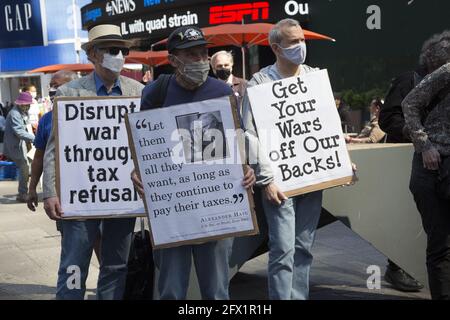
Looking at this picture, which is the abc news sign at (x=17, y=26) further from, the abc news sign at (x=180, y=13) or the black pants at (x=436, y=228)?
the black pants at (x=436, y=228)

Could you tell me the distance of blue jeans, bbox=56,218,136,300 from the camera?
13.0ft

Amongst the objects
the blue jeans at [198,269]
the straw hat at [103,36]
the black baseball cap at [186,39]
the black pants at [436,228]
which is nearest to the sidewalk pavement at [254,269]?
the black pants at [436,228]

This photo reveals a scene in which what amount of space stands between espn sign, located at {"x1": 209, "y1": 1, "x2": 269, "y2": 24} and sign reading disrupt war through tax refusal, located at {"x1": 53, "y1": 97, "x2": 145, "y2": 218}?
11201 mm

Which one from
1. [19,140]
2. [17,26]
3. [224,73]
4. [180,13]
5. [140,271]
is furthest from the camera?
[17,26]

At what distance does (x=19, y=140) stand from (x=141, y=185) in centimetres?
820

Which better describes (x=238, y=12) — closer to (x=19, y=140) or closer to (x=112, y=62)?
(x=19, y=140)

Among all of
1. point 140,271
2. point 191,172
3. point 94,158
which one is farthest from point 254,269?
point 191,172

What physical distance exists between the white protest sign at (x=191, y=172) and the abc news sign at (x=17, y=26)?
2228 centimetres

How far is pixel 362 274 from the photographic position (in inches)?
229

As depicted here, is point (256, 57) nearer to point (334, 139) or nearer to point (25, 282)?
point (25, 282)

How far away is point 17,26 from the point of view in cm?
2444

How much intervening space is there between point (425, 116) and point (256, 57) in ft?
43.2

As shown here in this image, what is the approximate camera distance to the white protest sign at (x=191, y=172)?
3465mm

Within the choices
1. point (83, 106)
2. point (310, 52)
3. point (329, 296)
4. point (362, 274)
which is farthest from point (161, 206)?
point (310, 52)
